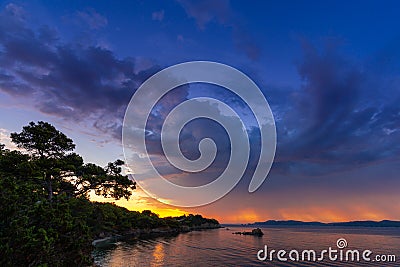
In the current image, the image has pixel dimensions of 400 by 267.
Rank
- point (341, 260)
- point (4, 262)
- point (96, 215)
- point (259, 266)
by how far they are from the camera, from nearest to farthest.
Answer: point (4, 262)
point (259, 266)
point (341, 260)
point (96, 215)

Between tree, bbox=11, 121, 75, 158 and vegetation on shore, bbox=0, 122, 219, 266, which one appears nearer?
vegetation on shore, bbox=0, 122, 219, 266

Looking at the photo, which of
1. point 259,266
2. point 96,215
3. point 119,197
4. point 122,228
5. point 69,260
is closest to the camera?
point 69,260

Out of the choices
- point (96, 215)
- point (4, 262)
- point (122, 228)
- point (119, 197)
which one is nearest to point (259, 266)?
point (119, 197)

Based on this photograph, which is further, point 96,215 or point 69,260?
point 96,215

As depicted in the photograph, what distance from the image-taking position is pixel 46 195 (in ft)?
81.9

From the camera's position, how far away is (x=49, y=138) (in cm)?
Answer: 2705

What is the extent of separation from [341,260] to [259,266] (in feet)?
52.3

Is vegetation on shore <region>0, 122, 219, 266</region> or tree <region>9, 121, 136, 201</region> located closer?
vegetation on shore <region>0, 122, 219, 266</region>

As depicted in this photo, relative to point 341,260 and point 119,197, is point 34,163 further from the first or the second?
point 341,260

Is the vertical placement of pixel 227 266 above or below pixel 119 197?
below

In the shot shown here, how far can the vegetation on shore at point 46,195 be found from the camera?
1275 cm

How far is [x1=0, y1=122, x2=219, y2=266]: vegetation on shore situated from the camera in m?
12.8

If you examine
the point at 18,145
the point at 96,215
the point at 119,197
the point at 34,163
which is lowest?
the point at 96,215

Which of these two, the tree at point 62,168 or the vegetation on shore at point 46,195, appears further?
the tree at point 62,168
